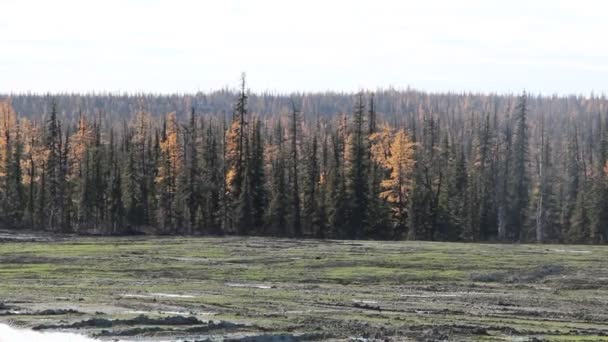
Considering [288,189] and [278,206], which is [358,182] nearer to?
[278,206]

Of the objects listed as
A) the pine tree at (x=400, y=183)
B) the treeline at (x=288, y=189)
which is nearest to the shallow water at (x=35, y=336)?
the treeline at (x=288, y=189)

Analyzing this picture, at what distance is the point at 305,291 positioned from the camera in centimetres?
5056

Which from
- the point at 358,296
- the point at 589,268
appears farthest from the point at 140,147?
the point at 358,296

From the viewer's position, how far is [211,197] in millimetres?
122812

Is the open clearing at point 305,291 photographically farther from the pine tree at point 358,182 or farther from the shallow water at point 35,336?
the pine tree at point 358,182

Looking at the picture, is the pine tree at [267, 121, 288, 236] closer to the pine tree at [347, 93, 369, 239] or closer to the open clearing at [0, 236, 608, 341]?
the pine tree at [347, 93, 369, 239]

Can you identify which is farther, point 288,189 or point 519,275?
point 288,189

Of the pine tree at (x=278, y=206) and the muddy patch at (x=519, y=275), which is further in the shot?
the pine tree at (x=278, y=206)

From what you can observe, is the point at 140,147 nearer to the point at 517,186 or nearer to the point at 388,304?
the point at 517,186

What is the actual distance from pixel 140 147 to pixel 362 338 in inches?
4292

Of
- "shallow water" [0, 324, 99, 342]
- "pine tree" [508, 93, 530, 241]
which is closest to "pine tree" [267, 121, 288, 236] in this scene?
"pine tree" [508, 93, 530, 241]

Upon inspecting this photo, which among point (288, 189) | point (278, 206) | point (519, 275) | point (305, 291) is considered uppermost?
point (288, 189)

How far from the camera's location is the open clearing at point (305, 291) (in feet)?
116

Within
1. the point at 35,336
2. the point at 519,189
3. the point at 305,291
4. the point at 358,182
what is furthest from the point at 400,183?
the point at 35,336
